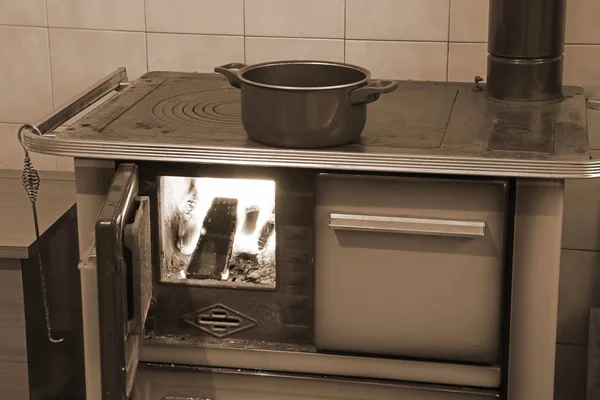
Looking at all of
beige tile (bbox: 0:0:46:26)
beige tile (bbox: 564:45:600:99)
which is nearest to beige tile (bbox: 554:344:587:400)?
beige tile (bbox: 564:45:600:99)

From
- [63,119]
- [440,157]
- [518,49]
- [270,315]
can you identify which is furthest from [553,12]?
[63,119]

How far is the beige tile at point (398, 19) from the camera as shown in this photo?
2.13 m

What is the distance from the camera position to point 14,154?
7.76ft

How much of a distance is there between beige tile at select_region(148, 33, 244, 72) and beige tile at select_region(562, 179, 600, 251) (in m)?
0.82

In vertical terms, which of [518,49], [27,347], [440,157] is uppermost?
[518,49]

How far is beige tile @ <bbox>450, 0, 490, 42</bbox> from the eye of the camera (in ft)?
6.96

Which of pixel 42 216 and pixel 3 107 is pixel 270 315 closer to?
pixel 42 216

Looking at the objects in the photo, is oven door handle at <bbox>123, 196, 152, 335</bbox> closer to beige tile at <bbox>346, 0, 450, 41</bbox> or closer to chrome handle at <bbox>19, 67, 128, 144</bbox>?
chrome handle at <bbox>19, 67, 128, 144</bbox>

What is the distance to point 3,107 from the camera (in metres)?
2.34

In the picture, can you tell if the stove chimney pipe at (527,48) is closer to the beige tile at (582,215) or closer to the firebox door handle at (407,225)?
the beige tile at (582,215)

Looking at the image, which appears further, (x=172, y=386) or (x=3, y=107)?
(x=3, y=107)

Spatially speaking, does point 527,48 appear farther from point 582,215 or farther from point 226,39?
point 226,39

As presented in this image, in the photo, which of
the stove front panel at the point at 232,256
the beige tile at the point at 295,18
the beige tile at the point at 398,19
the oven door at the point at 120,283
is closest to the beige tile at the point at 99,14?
the beige tile at the point at 295,18

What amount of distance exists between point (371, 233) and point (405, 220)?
65 mm
